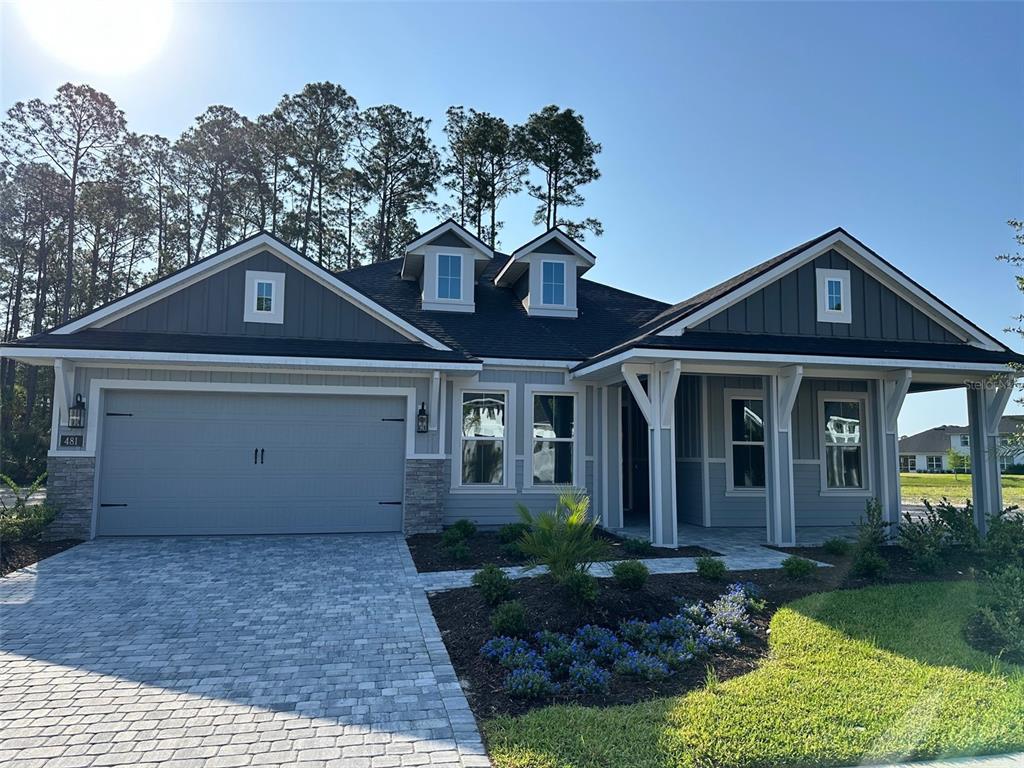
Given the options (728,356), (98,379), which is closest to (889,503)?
(728,356)

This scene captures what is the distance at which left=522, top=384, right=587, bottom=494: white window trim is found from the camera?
10922 millimetres

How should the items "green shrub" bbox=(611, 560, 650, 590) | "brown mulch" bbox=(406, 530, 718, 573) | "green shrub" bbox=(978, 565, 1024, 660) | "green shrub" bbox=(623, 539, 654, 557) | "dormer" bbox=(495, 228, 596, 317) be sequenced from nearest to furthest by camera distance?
1. "green shrub" bbox=(978, 565, 1024, 660)
2. "green shrub" bbox=(611, 560, 650, 590)
3. "brown mulch" bbox=(406, 530, 718, 573)
4. "green shrub" bbox=(623, 539, 654, 557)
5. "dormer" bbox=(495, 228, 596, 317)

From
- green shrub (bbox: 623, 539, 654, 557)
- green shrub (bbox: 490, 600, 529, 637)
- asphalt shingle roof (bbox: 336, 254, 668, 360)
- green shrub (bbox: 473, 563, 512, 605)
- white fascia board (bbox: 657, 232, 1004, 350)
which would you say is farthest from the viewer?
asphalt shingle roof (bbox: 336, 254, 668, 360)

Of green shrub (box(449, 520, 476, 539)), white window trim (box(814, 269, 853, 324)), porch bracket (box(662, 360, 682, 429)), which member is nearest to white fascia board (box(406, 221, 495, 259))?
porch bracket (box(662, 360, 682, 429))

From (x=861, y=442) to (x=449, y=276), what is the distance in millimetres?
8822

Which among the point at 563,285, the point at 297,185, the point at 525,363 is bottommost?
the point at 525,363

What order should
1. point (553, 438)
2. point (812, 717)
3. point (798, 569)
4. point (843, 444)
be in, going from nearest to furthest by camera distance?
point (812, 717)
point (798, 569)
point (553, 438)
point (843, 444)

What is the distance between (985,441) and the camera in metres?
9.99

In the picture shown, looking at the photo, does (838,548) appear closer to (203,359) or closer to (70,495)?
(203,359)

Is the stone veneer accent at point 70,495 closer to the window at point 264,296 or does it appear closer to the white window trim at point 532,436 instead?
the window at point 264,296

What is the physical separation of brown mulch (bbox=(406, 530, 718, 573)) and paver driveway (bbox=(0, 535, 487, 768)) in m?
0.54

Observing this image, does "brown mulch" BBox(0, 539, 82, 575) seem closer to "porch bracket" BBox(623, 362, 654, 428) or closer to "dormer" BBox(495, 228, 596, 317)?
"porch bracket" BBox(623, 362, 654, 428)

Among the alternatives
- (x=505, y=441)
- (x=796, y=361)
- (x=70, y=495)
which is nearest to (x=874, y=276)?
(x=796, y=361)

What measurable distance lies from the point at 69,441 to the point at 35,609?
403 centimetres
